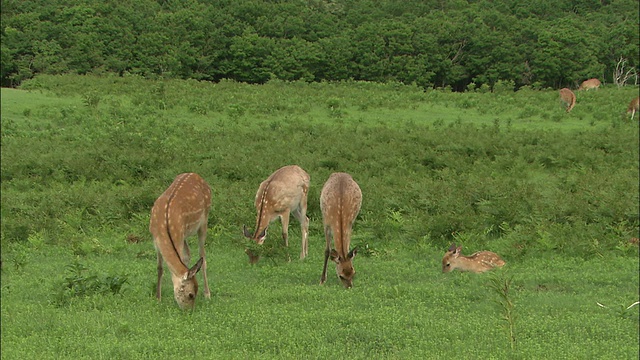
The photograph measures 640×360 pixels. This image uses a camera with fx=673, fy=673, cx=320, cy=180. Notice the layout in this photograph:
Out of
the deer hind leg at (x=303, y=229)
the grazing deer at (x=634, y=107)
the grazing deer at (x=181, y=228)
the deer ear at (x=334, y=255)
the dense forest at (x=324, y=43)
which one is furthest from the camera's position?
the dense forest at (x=324, y=43)

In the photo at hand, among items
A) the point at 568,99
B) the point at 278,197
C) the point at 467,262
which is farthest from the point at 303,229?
the point at 568,99

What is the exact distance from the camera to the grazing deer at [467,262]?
11.6 m

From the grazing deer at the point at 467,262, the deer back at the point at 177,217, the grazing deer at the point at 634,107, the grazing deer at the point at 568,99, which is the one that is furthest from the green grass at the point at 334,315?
the grazing deer at the point at 568,99

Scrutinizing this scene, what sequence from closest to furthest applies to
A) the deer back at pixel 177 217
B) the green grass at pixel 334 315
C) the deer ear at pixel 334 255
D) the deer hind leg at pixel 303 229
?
the green grass at pixel 334 315
the deer back at pixel 177 217
the deer ear at pixel 334 255
the deer hind leg at pixel 303 229

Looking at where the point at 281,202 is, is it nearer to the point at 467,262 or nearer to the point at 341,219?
the point at 341,219

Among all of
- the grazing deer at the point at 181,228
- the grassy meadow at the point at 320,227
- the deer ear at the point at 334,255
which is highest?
the grazing deer at the point at 181,228

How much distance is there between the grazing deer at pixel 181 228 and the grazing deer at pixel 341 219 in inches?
81.2

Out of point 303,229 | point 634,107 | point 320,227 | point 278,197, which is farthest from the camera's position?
point 634,107

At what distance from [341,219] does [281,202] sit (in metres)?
1.90

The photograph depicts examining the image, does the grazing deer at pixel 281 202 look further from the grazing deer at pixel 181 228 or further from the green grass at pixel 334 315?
the grazing deer at pixel 181 228

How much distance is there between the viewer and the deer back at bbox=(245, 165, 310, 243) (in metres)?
12.3

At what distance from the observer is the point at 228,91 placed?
109 ft

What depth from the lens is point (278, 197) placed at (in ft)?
41.4

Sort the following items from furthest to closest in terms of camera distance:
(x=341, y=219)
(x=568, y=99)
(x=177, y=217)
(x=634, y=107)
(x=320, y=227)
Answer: (x=568, y=99), (x=634, y=107), (x=320, y=227), (x=341, y=219), (x=177, y=217)
